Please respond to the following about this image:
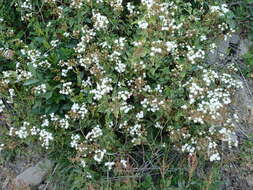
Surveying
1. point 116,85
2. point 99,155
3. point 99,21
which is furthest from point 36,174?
point 99,21

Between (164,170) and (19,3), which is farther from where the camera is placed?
(19,3)

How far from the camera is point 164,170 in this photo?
342 centimetres

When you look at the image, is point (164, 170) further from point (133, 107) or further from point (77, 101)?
point (77, 101)

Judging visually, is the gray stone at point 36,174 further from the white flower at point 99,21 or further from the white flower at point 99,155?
the white flower at point 99,21

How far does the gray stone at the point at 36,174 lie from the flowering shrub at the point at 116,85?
26 centimetres

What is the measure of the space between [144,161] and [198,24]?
1.47 metres

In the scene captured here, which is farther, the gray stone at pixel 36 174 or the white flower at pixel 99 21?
the gray stone at pixel 36 174

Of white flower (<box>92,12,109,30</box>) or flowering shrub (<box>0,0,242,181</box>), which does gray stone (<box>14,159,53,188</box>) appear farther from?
white flower (<box>92,12,109,30</box>)

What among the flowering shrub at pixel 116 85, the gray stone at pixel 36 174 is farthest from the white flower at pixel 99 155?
the gray stone at pixel 36 174

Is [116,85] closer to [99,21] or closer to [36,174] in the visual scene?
[99,21]

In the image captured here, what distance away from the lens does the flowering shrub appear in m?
3.33

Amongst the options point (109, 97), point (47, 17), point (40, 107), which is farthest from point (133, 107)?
point (47, 17)

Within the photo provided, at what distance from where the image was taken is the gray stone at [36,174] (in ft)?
12.3

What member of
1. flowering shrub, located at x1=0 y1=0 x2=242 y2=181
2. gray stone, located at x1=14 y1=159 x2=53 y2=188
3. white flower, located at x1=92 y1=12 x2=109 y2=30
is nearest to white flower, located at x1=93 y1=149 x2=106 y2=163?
flowering shrub, located at x1=0 y1=0 x2=242 y2=181
